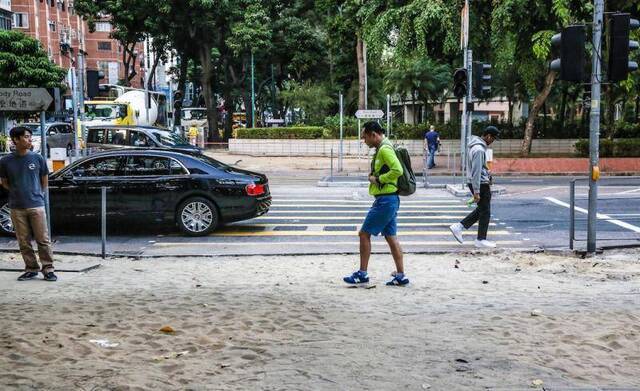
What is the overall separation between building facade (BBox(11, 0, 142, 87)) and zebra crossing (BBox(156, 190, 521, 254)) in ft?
93.9

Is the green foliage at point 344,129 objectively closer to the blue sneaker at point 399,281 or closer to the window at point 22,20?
the blue sneaker at point 399,281

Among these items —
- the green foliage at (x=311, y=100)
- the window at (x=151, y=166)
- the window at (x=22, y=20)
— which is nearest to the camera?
the window at (x=151, y=166)

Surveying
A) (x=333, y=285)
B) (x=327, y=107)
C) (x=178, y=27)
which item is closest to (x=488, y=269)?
(x=333, y=285)

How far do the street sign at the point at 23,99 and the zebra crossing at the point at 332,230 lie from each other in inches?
117

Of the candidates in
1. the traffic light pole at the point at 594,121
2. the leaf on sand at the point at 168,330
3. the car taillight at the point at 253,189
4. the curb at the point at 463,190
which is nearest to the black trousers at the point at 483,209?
the traffic light pole at the point at 594,121

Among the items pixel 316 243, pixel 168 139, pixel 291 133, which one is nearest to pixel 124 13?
pixel 291 133

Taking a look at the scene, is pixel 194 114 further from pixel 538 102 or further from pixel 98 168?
pixel 98 168

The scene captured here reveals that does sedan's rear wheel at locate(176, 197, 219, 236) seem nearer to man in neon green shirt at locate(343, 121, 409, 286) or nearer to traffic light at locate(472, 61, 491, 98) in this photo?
man in neon green shirt at locate(343, 121, 409, 286)

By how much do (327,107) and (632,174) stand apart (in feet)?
64.9

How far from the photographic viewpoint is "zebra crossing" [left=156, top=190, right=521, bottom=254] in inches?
451

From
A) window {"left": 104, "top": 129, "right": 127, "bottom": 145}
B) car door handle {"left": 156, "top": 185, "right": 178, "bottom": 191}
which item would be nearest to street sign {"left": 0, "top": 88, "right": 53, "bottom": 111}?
car door handle {"left": 156, "top": 185, "right": 178, "bottom": 191}

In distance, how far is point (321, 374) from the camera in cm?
468

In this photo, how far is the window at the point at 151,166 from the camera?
41.0ft

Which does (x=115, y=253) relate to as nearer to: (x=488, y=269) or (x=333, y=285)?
(x=333, y=285)
